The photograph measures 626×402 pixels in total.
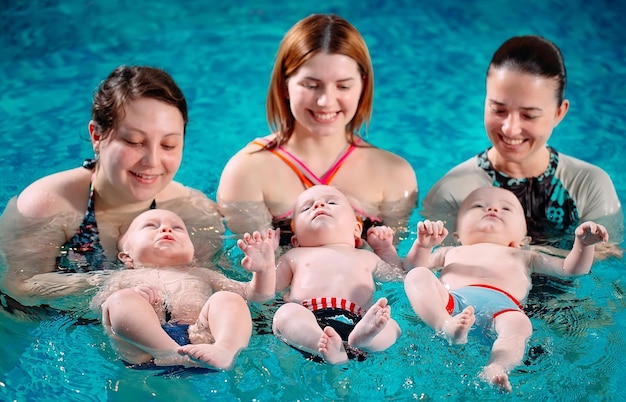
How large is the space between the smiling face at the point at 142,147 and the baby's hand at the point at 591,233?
1939mm

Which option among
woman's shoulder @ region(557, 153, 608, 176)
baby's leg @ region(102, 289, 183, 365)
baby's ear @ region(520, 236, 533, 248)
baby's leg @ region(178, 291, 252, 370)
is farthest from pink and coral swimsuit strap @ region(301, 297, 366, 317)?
woman's shoulder @ region(557, 153, 608, 176)

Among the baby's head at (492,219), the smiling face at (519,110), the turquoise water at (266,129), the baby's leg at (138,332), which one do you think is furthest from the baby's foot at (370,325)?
the smiling face at (519,110)

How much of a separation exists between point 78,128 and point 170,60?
149cm

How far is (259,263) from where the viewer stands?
3.70 metres

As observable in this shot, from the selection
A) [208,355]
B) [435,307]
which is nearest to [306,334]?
[208,355]

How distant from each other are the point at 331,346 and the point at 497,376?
2.13ft

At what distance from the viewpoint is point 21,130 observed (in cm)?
625

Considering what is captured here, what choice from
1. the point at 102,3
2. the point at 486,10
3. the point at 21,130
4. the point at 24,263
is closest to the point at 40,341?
the point at 24,263

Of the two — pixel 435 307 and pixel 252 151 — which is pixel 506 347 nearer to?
pixel 435 307

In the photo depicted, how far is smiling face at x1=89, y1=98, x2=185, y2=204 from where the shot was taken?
3965 millimetres

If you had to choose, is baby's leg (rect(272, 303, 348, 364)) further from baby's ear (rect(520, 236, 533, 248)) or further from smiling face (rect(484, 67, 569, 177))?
smiling face (rect(484, 67, 569, 177))

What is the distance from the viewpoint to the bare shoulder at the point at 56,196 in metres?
4.09

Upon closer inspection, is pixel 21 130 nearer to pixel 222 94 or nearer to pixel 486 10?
pixel 222 94

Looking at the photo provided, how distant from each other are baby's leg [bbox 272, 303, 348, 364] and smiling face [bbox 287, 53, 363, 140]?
1.27m
